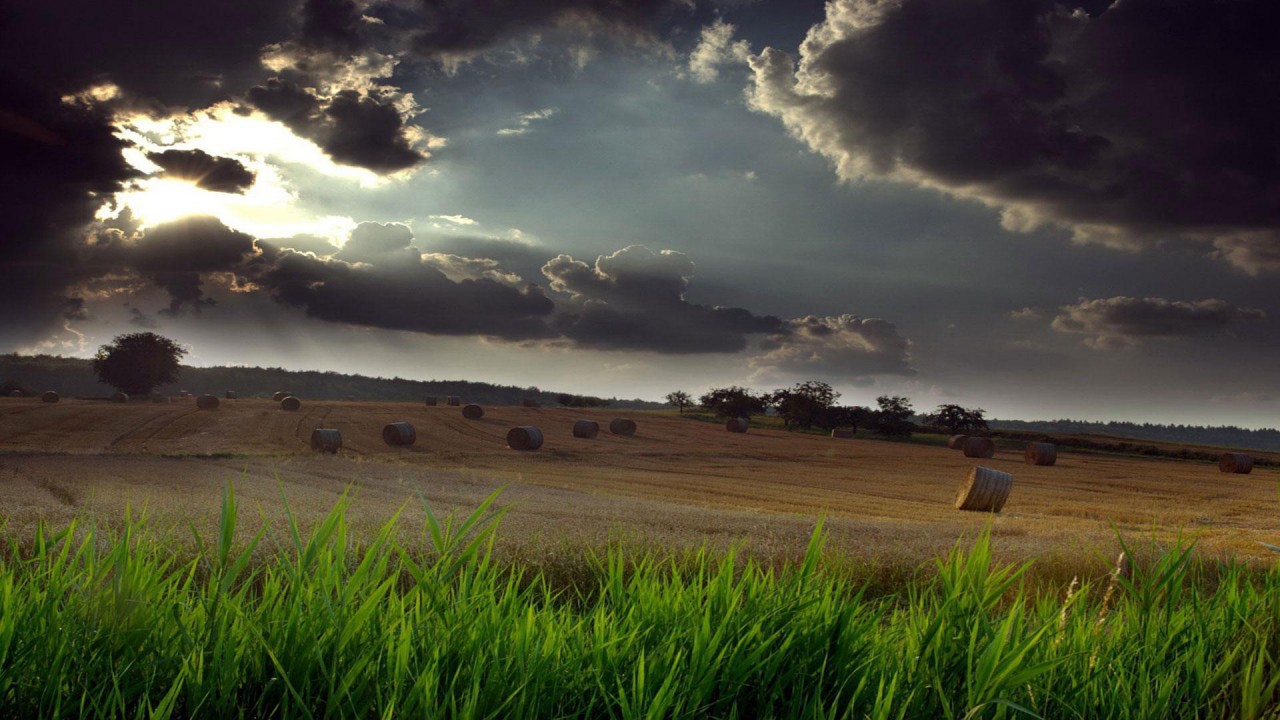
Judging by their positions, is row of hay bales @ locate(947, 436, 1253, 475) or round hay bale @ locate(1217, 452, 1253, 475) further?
round hay bale @ locate(1217, 452, 1253, 475)

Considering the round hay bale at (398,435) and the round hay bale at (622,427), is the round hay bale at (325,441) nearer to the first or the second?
the round hay bale at (398,435)

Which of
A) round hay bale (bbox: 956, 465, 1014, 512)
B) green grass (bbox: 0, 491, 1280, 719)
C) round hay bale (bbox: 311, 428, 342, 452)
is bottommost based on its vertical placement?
round hay bale (bbox: 311, 428, 342, 452)

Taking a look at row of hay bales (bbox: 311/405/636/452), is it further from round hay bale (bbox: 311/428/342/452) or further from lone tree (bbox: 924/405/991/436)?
lone tree (bbox: 924/405/991/436)

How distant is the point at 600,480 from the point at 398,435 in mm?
18674

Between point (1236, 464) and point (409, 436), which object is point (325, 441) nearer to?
point (409, 436)

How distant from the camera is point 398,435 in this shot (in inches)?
1620

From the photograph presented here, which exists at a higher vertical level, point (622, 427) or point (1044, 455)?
point (1044, 455)

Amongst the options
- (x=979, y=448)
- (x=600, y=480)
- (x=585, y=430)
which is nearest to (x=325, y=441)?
(x=585, y=430)

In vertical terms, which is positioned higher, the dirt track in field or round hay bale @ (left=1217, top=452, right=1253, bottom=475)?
round hay bale @ (left=1217, top=452, right=1253, bottom=475)

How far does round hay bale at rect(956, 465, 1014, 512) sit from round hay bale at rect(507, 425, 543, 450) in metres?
23.1

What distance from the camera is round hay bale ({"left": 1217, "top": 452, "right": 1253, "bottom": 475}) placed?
4609cm

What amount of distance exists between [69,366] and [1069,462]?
122m

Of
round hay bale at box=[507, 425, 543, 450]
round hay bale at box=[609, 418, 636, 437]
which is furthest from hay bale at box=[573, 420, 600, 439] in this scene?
round hay bale at box=[507, 425, 543, 450]

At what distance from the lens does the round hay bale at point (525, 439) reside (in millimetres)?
41062
